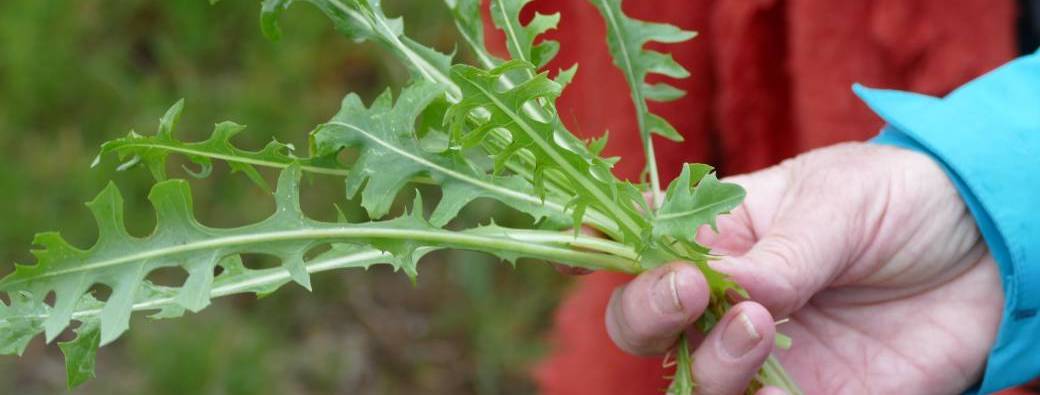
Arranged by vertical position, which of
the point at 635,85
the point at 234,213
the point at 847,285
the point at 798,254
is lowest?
the point at 234,213

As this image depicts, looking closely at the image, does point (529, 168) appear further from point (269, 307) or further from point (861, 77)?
point (269, 307)

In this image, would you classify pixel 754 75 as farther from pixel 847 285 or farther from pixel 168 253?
pixel 168 253

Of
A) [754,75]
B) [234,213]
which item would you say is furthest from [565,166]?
[234,213]

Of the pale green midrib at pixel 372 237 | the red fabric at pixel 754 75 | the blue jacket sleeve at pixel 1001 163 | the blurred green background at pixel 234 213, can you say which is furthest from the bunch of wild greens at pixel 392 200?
the blurred green background at pixel 234 213

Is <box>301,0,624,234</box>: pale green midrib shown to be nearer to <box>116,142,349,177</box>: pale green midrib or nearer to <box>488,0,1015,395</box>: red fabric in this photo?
<box>116,142,349,177</box>: pale green midrib

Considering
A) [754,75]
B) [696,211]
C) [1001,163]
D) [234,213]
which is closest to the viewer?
[696,211]

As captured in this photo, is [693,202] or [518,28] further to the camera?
[518,28]

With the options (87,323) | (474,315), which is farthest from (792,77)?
(474,315)
